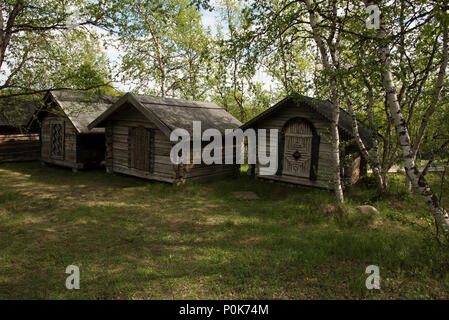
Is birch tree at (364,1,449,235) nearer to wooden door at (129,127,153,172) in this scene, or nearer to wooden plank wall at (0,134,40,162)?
wooden door at (129,127,153,172)

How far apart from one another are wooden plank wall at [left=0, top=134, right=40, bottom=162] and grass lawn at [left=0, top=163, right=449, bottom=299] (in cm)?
942

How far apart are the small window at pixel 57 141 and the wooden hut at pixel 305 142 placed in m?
10.5

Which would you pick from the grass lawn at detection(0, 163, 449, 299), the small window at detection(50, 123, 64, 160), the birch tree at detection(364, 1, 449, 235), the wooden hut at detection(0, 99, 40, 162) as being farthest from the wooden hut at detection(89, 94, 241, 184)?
Result: the birch tree at detection(364, 1, 449, 235)

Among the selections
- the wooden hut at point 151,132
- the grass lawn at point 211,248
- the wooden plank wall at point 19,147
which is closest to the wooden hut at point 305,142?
the grass lawn at point 211,248

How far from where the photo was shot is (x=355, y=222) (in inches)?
316

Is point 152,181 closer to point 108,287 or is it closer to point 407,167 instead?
point 108,287

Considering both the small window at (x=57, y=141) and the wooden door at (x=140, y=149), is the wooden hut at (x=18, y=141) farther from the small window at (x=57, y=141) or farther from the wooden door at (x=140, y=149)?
the wooden door at (x=140, y=149)

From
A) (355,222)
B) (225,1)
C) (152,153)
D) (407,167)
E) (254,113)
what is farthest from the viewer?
(254,113)

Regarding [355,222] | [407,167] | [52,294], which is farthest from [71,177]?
[407,167]

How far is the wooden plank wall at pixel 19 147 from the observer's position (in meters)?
18.4

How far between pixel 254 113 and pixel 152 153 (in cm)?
1543

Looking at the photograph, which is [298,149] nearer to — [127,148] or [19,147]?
[127,148]

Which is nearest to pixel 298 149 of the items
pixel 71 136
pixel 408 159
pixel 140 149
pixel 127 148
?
pixel 140 149

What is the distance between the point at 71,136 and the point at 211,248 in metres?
13.0
